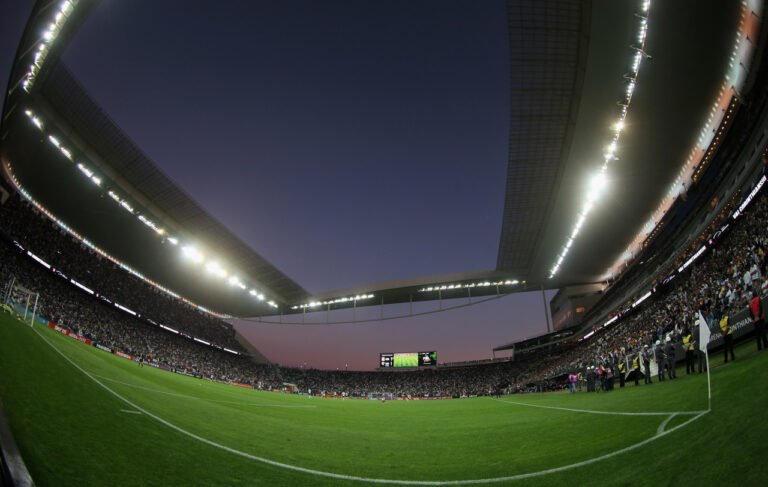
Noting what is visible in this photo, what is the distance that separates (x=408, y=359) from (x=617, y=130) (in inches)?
1783

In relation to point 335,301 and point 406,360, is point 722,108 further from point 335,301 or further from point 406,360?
point 406,360

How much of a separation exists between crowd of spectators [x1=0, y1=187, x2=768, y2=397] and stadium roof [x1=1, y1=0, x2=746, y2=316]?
181 inches

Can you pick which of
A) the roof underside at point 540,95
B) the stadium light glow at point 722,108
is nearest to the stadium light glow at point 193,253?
the roof underside at point 540,95

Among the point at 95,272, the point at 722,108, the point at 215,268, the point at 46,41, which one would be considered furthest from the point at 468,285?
the point at 95,272

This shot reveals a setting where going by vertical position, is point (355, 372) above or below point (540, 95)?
below

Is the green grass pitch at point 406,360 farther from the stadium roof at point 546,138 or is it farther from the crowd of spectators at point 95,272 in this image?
the crowd of spectators at point 95,272

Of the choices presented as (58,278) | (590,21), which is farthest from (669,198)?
(58,278)

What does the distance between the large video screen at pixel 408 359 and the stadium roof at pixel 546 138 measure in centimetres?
2046

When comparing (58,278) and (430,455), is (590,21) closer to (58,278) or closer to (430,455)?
(430,455)

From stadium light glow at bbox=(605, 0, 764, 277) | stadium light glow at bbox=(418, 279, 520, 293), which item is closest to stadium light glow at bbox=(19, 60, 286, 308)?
stadium light glow at bbox=(418, 279, 520, 293)

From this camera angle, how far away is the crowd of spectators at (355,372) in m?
16.9

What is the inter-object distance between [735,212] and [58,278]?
50.1m

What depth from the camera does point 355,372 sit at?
6488cm

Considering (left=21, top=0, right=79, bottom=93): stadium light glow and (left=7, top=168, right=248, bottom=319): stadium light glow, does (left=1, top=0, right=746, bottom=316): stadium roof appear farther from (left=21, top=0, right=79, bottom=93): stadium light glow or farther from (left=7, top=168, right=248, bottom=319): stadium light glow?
(left=7, top=168, right=248, bottom=319): stadium light glow
